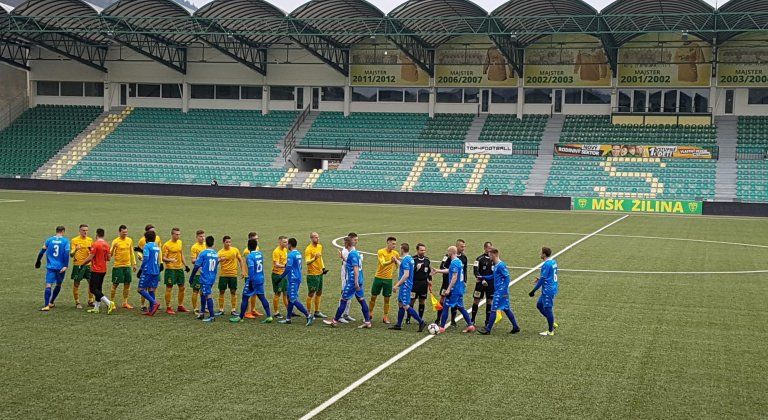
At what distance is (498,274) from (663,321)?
13.1 ft

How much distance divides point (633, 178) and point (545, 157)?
7.18m

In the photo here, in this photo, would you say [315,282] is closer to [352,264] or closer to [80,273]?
[352,264]

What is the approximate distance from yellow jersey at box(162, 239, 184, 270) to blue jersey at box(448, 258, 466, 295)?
5.52 m

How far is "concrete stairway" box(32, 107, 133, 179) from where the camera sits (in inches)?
2717

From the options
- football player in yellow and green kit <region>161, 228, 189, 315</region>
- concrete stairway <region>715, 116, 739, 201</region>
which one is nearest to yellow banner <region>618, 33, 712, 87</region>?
concrete stairway <region>715, 116, 739, 201</region>

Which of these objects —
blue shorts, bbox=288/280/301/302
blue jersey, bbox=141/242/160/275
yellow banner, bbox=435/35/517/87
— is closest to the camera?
blue shorts, bbox=288/280/301/302

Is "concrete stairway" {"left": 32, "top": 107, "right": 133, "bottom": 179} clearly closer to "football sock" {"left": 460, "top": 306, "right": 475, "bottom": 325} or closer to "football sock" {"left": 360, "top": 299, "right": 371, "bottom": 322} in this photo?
"football sock" {"left": 360, "top": 299, "right": 371, "bottom": 322}

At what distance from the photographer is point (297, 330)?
15727 mm

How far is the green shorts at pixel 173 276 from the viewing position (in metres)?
17.4

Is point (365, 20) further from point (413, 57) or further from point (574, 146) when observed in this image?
point (574, 146)

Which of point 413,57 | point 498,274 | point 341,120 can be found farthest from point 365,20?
point 498,274

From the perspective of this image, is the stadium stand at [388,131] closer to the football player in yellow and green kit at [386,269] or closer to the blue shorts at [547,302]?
the football player in yellow and green kit at [386,269]

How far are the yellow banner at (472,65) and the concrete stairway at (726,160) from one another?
16078mm

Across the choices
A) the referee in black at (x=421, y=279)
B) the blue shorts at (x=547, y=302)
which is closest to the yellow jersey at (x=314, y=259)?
the referee in black at (x=421, y=279)
